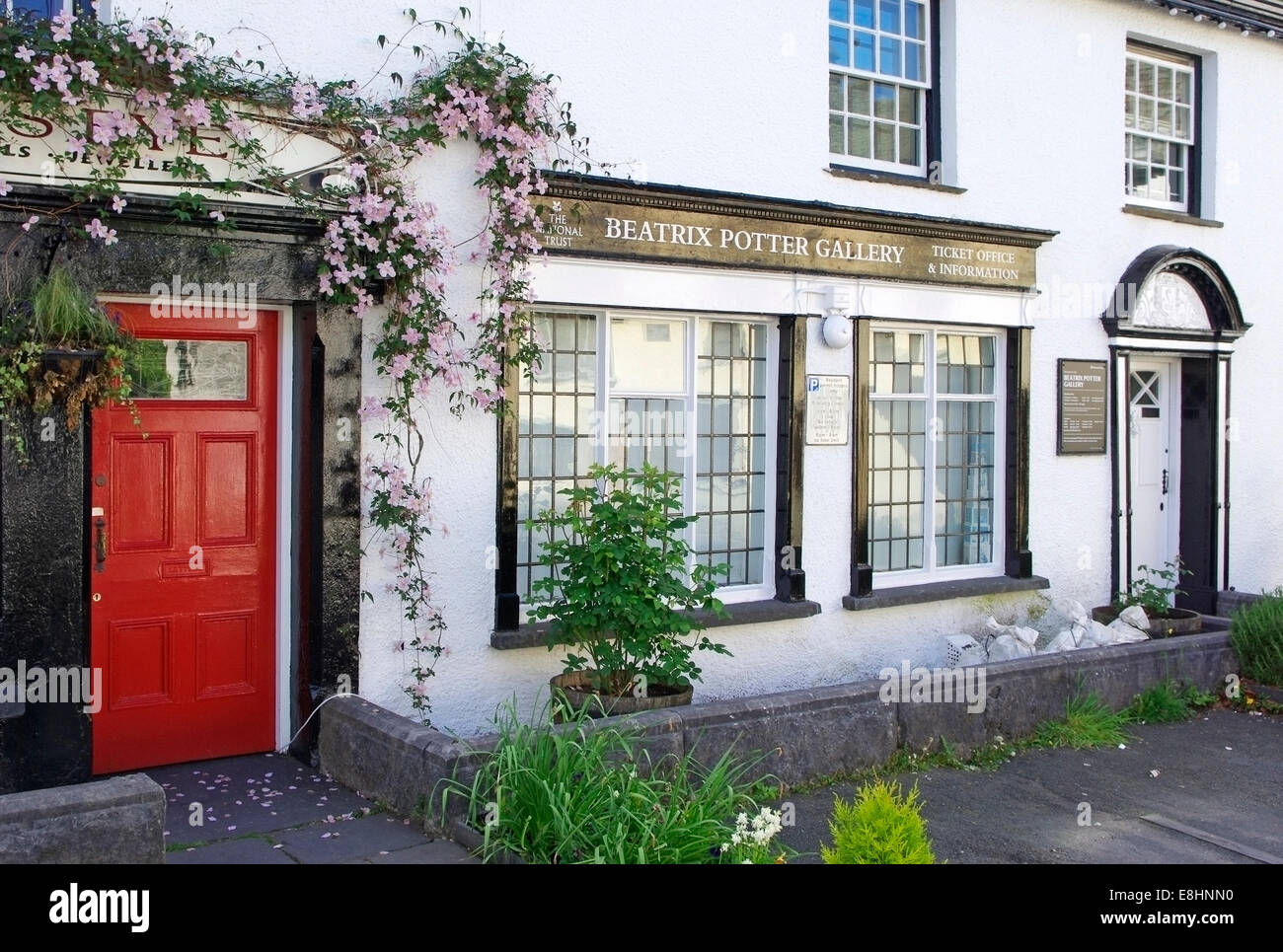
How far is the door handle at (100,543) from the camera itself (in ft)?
21.3

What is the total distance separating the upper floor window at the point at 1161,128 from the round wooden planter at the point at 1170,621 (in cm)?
354

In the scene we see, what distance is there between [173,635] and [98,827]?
2294mm

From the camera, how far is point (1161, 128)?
11414mm

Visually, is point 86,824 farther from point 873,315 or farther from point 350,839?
point 873,315

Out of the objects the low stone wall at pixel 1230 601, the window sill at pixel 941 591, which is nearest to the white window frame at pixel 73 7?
the window sill at pixel 941 591

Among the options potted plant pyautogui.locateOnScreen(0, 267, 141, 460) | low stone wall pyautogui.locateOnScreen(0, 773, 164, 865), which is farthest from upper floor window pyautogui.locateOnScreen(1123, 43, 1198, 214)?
low stone wall pyautogui.locateOnScreen(0, 773, 164, 865)

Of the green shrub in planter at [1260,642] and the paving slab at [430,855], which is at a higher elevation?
the green shrub in planter at [1260,642]

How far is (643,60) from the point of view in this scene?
8133 mm

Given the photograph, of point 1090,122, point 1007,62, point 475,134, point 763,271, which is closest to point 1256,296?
point 1090,122

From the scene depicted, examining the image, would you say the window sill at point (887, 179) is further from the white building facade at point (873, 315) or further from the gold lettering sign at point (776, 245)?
the gold lettering sign at point (776, 245)

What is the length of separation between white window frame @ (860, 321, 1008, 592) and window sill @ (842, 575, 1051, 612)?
0.29ft

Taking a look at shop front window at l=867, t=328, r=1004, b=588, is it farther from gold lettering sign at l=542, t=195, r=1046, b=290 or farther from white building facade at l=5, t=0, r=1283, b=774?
gold lettering sign at l=542, t=195, r=1046, b=290

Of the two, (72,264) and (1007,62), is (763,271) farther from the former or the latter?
(72,264)

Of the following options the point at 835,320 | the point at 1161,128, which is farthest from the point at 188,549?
the point at 1161,128
